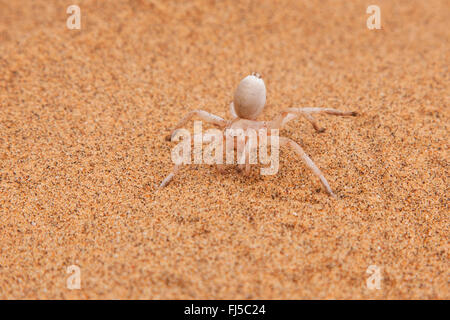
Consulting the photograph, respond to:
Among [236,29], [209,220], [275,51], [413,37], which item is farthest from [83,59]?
[413,37]

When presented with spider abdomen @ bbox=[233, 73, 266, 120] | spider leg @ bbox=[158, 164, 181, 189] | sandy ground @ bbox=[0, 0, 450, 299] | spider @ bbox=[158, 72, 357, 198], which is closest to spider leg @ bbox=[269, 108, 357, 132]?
spider @ bbox=[158, 72, 357, 198]

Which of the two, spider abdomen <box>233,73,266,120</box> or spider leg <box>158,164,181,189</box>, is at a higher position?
spider abdomen <box>233,73,266,120</box>

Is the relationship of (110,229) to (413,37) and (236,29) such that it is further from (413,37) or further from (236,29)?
(413,37)

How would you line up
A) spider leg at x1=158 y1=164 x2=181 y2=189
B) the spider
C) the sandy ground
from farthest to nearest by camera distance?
spider leg at x1=158 y1=164 x2=181 y2=189 → the spider → the sandy ground

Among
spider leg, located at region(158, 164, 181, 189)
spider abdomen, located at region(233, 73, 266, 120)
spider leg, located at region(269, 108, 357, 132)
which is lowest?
spider leg, located at region(158, 164, 181, 189)

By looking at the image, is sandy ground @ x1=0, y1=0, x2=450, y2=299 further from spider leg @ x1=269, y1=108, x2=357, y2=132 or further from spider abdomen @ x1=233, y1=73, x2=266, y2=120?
spider abdomen @ x1=233, y1=73, x2=266, y2=120

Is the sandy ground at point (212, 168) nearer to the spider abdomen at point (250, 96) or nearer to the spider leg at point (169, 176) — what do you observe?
the spider leg at point (169, 176)

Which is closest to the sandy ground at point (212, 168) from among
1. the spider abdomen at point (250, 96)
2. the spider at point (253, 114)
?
the spider at point (253, 114)

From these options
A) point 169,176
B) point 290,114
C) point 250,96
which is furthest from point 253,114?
point 169,176

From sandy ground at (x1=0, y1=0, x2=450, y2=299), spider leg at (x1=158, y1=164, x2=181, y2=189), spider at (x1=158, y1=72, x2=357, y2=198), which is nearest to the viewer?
sandy ground at (x1=0, y1=0, x2=450, y2=299)
